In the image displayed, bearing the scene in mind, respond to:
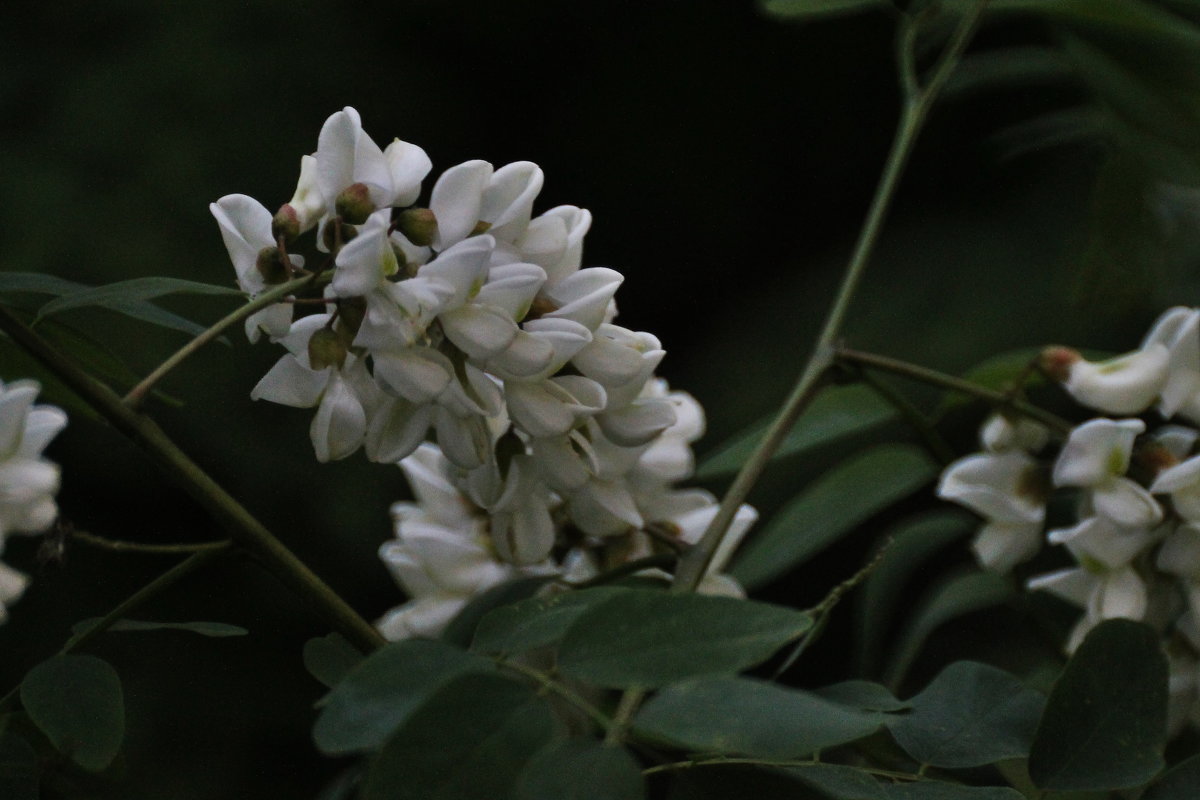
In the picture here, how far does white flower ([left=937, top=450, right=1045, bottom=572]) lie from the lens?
1.39 ft

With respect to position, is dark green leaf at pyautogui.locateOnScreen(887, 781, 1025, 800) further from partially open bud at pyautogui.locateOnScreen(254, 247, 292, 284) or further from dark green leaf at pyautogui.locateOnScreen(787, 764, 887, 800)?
partially open bud at pyautogui.locateOnScreen(254, 247, 292, 284)

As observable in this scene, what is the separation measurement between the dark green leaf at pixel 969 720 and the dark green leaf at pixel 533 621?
0.09 m

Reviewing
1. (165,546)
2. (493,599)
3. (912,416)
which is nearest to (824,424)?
(912,416)

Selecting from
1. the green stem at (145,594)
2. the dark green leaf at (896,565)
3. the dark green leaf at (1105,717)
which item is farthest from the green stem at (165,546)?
the dark green leaf at (896,565)

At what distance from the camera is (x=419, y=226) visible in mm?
289

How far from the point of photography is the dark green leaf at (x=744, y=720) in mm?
200

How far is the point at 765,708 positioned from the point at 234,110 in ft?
3.22

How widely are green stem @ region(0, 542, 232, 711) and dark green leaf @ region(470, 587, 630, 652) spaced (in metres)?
0.07

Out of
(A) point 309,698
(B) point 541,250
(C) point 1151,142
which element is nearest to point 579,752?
(B) point 541,250

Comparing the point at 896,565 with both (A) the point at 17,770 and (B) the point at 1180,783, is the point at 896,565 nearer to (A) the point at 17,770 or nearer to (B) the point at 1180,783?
(B) the point at 1180,783

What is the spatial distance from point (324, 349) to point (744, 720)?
141 mm

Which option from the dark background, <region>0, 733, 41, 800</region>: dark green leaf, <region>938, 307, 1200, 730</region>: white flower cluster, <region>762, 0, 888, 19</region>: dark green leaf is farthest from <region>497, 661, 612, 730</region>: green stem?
the dark background

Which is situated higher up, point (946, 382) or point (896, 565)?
point (946, 382)

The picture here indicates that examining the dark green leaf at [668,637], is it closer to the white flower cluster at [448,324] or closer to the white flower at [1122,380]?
the white flower cluster at [448,324]
